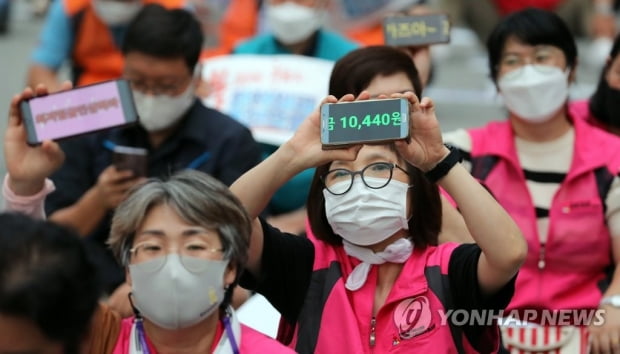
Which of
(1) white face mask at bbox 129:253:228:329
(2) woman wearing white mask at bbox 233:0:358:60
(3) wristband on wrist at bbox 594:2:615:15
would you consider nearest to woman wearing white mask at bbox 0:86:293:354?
(1) white face mask at bbox 129:253:228:329

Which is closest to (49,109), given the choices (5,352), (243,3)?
(5,352)

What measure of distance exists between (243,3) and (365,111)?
4.33 m

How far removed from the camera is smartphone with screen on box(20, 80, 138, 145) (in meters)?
3.79

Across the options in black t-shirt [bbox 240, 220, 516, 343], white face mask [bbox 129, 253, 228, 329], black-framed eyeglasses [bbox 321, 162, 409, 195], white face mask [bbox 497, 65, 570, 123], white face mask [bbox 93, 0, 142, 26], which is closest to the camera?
white face mask [bbox 129, 253, 228, 329]

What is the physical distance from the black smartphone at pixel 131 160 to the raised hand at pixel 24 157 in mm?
720

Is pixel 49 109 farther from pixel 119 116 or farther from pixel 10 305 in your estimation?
pixel 10 305

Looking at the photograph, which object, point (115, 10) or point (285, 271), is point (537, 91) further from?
point (115, 10)

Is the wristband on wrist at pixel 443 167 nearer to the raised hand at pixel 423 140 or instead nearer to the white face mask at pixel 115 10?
the raised hand at pixel 423 140

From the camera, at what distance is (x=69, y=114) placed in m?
3.79

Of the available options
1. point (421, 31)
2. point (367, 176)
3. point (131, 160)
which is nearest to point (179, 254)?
point (367, 176)

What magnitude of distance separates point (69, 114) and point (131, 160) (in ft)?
2.59

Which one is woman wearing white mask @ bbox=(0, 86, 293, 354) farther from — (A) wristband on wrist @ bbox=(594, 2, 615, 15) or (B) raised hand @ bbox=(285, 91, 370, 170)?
(A) wristband on wrist @ bbox=(594, 2, 615, 15)

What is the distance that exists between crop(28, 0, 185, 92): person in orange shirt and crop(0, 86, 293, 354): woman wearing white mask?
3.07 meters

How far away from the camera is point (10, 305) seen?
2.53 metres
